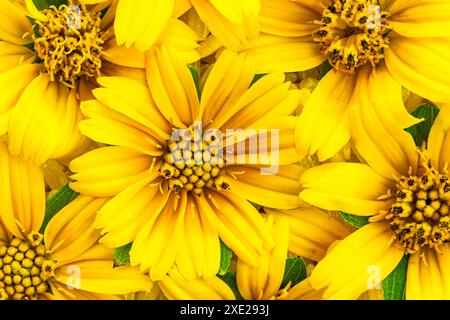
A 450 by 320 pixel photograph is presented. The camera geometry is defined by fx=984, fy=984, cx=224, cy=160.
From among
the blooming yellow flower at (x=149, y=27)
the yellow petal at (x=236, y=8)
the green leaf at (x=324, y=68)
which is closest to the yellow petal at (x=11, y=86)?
the blooming yellow flower at (x=149, y=27)

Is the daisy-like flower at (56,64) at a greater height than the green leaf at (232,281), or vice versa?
the daisy-like flower at (56,64)

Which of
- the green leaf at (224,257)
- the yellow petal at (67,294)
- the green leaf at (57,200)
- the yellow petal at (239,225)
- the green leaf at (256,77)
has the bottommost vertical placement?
the yellow petal at (67,294)

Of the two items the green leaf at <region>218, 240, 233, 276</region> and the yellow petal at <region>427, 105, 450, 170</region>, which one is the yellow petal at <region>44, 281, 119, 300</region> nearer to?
the green leaf at <region>218, 240, 233, 276</region>

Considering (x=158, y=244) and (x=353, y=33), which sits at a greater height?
(x=353, y=33)

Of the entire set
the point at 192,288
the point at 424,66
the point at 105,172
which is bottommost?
the point at 192,288

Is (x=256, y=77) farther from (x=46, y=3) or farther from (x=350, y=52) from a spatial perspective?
(x=46, y=3)

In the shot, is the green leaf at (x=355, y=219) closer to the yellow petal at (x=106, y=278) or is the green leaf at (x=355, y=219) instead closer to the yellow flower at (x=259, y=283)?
the yellow flower at (x=259, y=283)

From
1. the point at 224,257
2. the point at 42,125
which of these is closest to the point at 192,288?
the point at 224,257
